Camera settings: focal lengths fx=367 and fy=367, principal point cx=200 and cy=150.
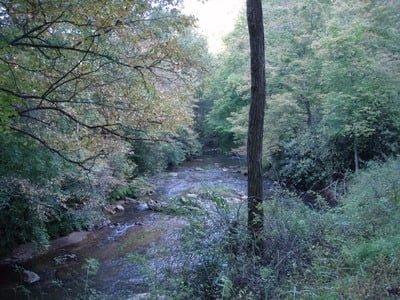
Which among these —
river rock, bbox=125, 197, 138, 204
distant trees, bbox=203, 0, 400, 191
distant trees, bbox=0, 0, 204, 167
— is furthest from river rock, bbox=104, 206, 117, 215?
distant trees, bbox=0, 0, 204, 167

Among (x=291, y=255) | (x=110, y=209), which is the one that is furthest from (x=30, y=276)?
(x=291, y=255)

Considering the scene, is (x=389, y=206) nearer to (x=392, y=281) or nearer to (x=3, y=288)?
(x=392, y=281)

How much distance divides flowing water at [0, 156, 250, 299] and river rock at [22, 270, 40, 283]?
0.46 ft

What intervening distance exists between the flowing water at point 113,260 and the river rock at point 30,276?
14 centimetres

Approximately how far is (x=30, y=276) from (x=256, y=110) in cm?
649

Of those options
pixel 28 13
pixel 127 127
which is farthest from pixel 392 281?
pixel 28 13

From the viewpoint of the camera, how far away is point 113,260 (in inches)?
369

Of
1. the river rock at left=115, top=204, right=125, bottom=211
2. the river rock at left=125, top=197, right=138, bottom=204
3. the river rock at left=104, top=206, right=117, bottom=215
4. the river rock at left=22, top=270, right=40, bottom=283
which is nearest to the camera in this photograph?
the river rock at left=22, top=270, right=40, bottom=283

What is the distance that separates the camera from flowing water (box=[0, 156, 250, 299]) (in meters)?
6.03

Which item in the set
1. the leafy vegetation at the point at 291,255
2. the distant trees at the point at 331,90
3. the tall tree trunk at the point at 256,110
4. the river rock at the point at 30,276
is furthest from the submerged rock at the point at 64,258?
the distant trees at the point at 331,90

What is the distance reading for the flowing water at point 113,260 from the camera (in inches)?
237

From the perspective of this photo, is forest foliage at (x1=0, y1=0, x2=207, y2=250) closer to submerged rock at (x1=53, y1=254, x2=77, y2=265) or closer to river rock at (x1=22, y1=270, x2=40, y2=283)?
river rock at (x1=22, y1=270, x2=40, y2=283)

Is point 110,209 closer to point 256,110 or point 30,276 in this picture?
point 30,276

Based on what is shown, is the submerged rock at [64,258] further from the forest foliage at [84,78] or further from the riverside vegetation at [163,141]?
the forest foliage at [84,78]
